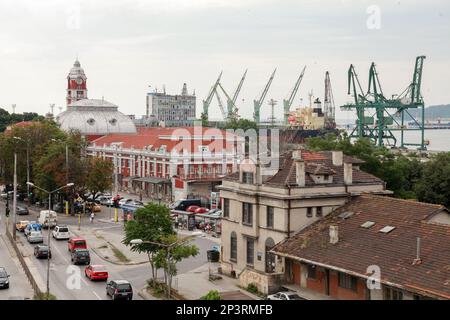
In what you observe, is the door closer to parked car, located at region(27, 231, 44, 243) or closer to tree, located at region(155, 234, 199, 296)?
tree, located at region(155, 234, 199, 296)

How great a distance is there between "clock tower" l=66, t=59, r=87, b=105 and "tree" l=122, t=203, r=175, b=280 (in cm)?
11597

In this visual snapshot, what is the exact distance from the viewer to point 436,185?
59625mm

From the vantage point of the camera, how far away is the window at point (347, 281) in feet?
103

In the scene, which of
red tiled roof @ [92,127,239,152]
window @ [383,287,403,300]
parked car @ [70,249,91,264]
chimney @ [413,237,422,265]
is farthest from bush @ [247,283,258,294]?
red tiled roof @ [92,127,239,152]

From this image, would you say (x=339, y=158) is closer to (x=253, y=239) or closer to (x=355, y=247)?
(x=253, y=239)

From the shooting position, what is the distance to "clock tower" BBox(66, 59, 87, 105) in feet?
500

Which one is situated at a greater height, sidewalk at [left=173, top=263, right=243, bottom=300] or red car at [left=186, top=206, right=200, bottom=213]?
red car at [left=186, top=206, right=200, bottom=213]

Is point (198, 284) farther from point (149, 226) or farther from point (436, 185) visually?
point (436, 185)

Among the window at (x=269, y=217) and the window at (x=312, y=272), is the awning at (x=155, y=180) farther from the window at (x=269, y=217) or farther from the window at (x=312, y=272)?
the window at (x=312, y=272)

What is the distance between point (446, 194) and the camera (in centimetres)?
5903

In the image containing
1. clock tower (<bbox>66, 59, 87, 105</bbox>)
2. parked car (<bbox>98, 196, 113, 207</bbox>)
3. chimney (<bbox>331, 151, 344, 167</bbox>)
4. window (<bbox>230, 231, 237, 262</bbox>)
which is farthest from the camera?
clock tower (<bbox>66, 59, 87, 105</bbox>)

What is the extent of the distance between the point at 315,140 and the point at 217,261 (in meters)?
39.5

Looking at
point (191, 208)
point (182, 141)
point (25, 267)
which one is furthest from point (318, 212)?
point (182, 141)
